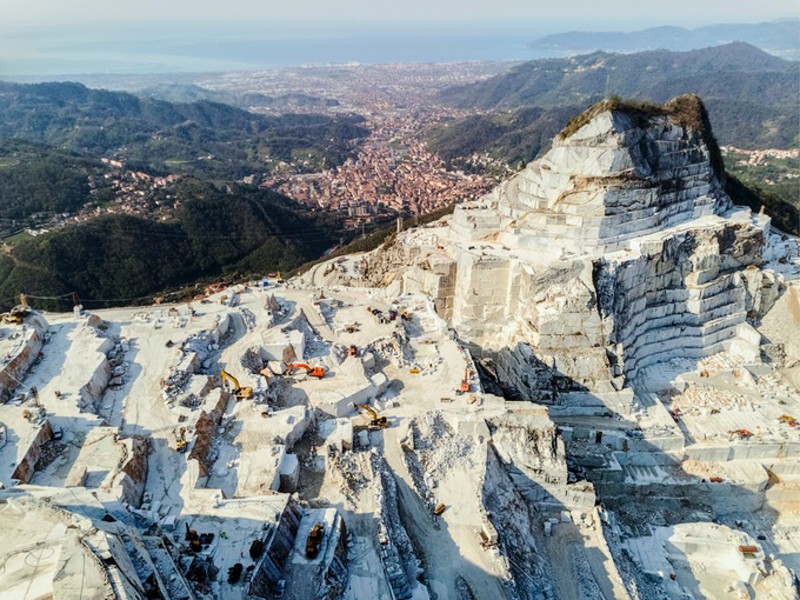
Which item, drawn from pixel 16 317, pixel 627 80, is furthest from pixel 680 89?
pixel 16 317

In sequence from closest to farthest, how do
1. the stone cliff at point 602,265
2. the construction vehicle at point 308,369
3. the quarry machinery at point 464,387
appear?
the quarry machinery at point 464,387, the construction vehicle at point 308,369, the stone cliff at point 602,265

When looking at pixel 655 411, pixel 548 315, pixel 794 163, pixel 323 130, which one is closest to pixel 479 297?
pixel 548 315

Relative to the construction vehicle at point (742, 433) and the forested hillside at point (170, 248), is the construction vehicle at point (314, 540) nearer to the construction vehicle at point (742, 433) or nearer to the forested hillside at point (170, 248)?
the construction vehicle at point (742, 433)

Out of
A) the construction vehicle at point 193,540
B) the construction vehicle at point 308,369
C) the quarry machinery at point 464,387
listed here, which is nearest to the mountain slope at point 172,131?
the construction vehicle at point 308,369

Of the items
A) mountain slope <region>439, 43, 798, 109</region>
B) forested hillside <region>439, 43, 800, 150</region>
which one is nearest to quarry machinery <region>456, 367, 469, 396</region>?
forested hillside <region>439, 43, 800, 150</region>

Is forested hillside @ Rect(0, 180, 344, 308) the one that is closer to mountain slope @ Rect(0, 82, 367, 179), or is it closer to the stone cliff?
the stone cliff
